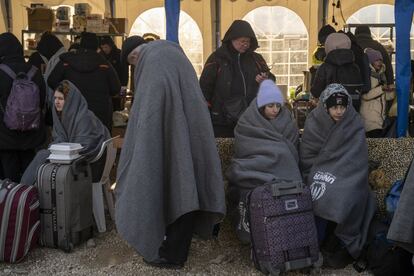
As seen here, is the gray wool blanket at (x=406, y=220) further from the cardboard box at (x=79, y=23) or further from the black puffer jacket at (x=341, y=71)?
the cardboard box at (x=79, y=23)

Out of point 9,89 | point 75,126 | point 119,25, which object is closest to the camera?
point 75,126

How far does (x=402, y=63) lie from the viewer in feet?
A: 14.2

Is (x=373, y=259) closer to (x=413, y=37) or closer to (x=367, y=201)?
(x=367, y=201)

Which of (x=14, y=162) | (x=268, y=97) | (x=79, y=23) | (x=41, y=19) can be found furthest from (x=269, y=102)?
(x=41, y=19)

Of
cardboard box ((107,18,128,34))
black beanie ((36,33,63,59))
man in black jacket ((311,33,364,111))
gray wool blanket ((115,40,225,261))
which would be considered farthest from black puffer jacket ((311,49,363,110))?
cardboard box ((107,18,128,34))

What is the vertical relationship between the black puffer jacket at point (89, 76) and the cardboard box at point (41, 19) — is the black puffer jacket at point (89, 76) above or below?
below

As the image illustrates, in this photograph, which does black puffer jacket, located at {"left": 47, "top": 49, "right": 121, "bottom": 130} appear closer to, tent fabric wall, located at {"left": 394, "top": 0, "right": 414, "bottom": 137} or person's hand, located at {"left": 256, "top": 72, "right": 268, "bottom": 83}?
person's hand, located at {"left": 256, "top": 72, "right": 268, "bottom": 83}

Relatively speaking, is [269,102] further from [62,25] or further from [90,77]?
[62,25]

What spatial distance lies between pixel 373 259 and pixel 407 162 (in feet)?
3.74

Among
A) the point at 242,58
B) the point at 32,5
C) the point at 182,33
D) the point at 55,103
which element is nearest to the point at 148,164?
the point at 55,103

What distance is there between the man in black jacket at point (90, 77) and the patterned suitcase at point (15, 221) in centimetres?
140

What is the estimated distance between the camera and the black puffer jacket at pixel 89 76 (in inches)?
183

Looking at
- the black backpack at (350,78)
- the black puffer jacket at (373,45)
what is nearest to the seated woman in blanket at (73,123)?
the black backpack at (350,78)

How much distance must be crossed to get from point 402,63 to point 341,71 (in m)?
0.50
